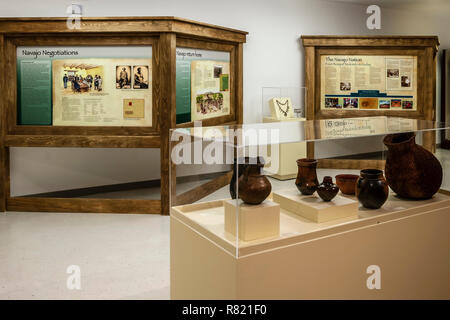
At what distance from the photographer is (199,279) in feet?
7.43

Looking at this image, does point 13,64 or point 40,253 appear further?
point 13,64

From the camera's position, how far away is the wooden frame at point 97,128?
5.08 m

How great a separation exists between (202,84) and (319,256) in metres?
4.05

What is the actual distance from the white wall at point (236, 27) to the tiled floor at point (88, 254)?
3.22 ft

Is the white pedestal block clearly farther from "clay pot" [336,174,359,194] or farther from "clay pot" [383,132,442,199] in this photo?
"clay pot" [383,132,442,199]

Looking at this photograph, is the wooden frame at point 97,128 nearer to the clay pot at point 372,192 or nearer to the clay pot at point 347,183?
the clay pot at point 347,183

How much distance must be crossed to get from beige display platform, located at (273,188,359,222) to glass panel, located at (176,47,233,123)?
303cm

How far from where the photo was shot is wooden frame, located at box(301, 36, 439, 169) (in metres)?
7.65

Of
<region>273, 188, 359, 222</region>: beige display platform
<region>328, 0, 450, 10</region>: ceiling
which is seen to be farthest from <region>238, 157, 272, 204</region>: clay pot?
<region>328, 0, 450, 10</region>: ceiling

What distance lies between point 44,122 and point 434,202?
414 cm
